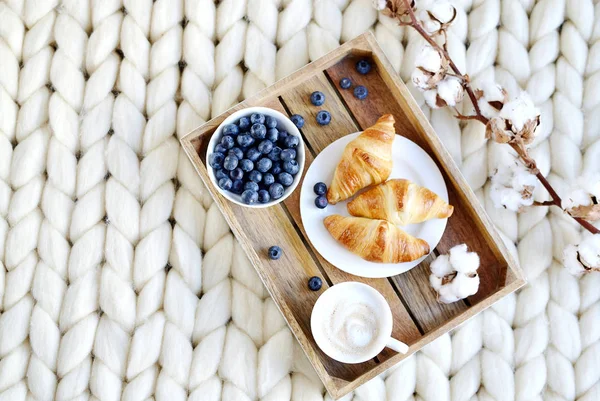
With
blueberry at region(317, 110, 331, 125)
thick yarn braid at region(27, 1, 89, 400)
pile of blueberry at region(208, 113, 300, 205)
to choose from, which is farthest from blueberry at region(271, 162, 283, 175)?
thick yarn braid at region(27, 1, 89, 400)

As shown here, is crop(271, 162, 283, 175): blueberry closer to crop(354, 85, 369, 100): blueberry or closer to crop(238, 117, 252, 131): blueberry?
crop(238, 117, 252, 131): blueberry

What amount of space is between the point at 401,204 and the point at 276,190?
201mm

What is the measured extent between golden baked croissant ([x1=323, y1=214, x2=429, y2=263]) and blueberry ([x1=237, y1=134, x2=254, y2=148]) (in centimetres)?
19

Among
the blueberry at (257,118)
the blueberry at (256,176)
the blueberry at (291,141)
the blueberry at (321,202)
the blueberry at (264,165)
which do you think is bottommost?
the blueberry at (321,202)

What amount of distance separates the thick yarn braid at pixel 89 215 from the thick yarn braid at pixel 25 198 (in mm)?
65

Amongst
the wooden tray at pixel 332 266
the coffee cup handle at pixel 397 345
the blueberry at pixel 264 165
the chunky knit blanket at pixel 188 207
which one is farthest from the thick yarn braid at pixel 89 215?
the coffee cup handle at pixel 397 345

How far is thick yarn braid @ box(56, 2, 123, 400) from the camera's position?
1224 mm

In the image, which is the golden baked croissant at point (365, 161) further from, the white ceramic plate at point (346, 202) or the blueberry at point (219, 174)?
the blueberry at point (219, 174)

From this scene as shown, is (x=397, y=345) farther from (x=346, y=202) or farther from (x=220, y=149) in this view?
(x=220, y=149)

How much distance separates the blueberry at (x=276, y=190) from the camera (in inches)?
46.6

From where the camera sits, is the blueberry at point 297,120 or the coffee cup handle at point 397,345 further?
the blueberry at point 297,120

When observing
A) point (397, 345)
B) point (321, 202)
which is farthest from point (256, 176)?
point (397, 345)

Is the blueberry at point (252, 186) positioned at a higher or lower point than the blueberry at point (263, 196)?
higher

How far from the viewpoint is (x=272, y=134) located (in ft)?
3.94
